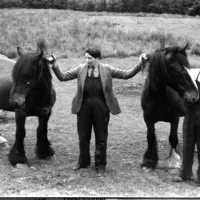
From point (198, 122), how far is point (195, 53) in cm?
1478

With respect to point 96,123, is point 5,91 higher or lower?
higher

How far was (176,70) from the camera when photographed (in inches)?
200

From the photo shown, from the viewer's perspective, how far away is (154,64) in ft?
17.4

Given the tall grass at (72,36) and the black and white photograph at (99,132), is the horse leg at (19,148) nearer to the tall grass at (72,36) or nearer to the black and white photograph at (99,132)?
the black and white photograph at (99,132)

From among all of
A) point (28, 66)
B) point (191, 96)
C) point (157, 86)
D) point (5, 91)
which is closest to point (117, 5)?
point (5, 91)

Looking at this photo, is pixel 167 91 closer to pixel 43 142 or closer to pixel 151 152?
pixel 151 152

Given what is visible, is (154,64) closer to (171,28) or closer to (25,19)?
(171,28)

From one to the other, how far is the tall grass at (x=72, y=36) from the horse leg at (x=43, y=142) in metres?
12.2

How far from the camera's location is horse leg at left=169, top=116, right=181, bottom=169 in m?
6.14

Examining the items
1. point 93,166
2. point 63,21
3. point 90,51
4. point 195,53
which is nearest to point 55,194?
point 93,166

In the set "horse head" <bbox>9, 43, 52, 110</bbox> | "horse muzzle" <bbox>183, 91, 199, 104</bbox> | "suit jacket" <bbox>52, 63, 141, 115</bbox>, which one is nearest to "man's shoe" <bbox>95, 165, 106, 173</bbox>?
"suit jacket" <bbox>52, 63, 141, 115</bbox>

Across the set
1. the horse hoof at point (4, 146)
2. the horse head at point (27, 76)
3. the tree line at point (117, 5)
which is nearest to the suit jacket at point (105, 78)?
the horse head at point (27, 76)

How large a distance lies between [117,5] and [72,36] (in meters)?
16.6

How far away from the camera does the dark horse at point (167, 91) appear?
5070 mm
